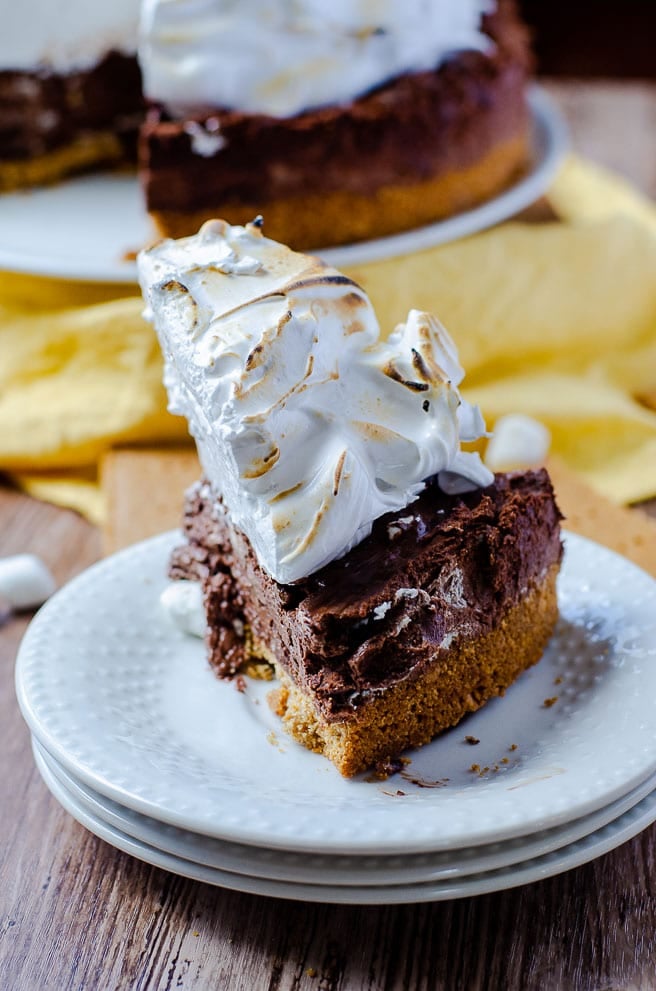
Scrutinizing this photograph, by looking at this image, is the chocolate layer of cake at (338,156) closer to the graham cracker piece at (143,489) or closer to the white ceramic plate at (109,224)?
the white ceramic plate at (109,224)

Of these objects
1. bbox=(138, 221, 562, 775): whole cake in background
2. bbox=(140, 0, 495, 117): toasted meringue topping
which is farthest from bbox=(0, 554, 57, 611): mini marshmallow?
bbox=(140, 0, 495, 117): toasted meringue topping

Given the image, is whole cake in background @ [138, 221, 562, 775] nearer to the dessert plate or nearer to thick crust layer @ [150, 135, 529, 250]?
the dessert plate

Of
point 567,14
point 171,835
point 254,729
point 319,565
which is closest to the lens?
point 171,835

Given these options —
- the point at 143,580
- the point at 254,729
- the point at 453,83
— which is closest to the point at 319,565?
the point at 254,729

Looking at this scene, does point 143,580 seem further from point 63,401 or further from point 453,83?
point 453,83

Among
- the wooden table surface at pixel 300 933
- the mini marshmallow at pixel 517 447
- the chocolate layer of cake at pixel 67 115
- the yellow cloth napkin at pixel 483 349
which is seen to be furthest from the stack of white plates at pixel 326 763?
the chocolate layer of cake at pixel 67 115
